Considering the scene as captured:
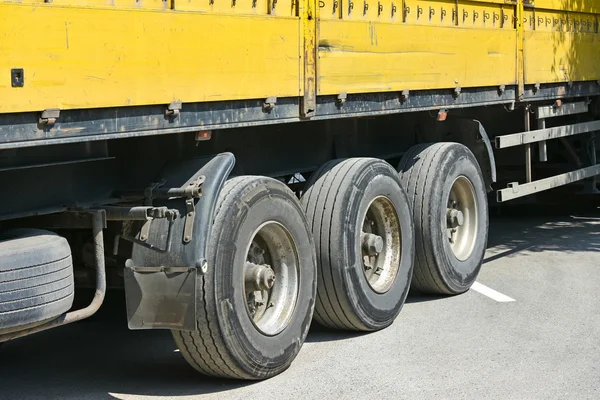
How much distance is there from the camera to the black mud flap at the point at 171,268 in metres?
5.79

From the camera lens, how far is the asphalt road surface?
20.2 ft

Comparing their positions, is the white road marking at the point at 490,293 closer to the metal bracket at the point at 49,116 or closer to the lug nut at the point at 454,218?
the lug nut at the point at 454,218

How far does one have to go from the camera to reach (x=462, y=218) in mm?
9078

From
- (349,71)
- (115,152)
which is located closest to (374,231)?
(349,71)

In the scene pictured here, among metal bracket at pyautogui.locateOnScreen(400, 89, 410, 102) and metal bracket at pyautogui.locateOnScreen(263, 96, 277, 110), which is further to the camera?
metal bracket at pyautogui.locateOnScreen(400, 89, 410, 102)

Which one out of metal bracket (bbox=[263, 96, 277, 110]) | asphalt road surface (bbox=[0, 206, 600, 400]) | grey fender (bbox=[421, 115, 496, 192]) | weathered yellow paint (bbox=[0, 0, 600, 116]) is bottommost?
asphalt road surface (bbox=[0, 206, 600, 400])

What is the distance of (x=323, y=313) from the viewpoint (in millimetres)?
7363

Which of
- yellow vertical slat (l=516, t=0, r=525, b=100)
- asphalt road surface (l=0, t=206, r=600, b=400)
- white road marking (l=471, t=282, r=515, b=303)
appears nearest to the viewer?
asphalt road surface (l=0, t=206, r=600, b=400)

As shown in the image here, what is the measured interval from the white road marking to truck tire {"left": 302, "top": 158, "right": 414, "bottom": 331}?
2.98 ft

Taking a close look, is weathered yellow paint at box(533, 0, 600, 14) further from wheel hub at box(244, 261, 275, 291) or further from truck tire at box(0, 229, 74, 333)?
truck tire at box(0, 229, 74, 333)

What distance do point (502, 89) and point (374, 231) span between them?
6.42 feet

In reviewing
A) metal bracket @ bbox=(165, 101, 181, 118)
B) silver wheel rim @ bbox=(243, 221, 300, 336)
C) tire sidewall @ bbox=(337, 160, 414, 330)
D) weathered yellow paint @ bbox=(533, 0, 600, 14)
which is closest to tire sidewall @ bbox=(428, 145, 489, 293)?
tire sidewall @ bbox=(337, 160, 414, 330)

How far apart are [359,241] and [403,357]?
886 mm

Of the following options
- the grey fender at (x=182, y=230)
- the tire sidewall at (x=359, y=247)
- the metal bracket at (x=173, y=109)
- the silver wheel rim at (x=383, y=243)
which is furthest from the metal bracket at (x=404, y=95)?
the metal bracket at (x=173, y=109)
